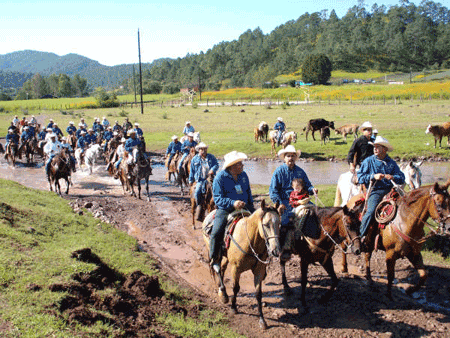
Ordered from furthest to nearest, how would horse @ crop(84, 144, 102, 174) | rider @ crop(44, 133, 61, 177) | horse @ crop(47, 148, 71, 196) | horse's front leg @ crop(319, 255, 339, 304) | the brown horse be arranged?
1. horse @ crop(84, 144, 102, 174)
2. rider @ crop(44, 133, 61, 177)
3. horse @ crop(47, 148, 71, 196)
4. horse's front leg @ crop(319, 255, 339, 304)
5. the brown horse

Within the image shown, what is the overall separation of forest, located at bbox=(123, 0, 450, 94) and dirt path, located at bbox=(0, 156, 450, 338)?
325 feet

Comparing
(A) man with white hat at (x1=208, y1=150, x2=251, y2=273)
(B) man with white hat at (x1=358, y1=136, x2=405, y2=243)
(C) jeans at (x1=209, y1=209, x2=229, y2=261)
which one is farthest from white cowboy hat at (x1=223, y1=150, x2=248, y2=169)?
(B) man with white hat at (x1=358, y1=136, x2=405, y2=243)

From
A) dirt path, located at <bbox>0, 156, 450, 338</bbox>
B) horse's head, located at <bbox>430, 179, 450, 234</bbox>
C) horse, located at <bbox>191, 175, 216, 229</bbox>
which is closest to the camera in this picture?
horse's head, located at <bbox>430, 179, 450, 234</bbox>

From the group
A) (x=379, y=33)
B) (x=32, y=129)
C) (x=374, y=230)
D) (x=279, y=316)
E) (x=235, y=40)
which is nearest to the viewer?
(x=279, y=316)

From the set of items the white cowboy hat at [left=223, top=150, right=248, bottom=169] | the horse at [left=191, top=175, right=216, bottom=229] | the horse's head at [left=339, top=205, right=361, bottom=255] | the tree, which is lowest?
the horse at [left=191, top=175, right=216, bottom=229]

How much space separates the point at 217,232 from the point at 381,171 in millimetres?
3452

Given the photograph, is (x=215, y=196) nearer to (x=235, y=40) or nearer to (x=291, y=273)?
(x=291, y=273)

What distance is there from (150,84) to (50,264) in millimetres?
116862

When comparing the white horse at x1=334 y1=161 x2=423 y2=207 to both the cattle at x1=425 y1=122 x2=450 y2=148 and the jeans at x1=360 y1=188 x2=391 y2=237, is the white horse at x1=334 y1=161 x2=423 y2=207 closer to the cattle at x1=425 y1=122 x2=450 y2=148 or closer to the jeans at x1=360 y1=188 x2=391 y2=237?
the jeans at x1=360 y1=188 x2=391 y2=237

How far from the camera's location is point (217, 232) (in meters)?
7.29

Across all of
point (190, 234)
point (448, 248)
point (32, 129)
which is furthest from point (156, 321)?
point (32, 129)

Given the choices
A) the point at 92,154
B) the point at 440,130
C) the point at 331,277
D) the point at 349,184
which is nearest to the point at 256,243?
the point at 331,277

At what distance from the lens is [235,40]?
643ft

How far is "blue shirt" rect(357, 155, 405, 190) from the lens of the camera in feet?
25.7
